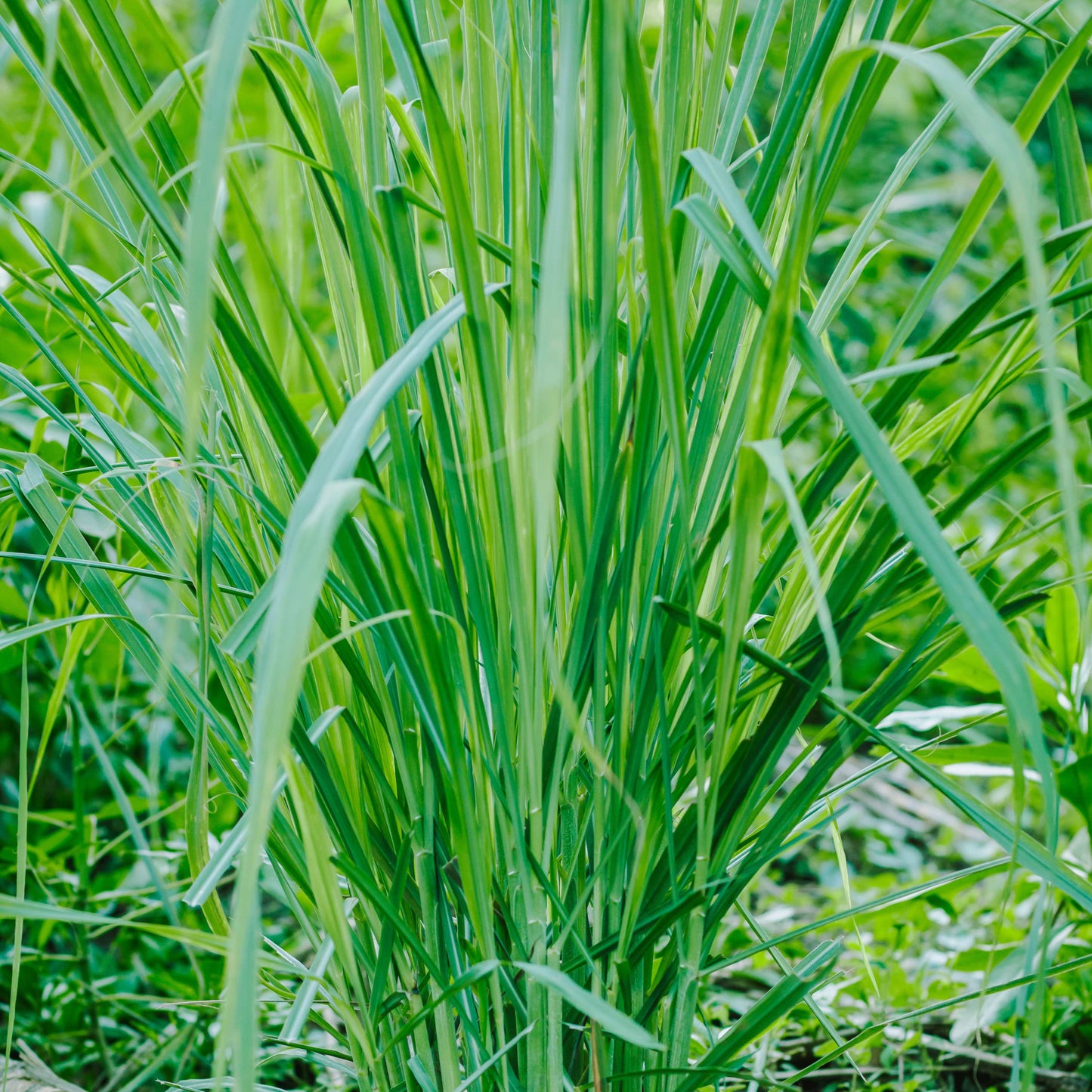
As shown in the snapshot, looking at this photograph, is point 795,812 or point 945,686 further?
point 945,686

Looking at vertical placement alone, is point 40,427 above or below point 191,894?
above

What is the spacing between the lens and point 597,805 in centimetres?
40

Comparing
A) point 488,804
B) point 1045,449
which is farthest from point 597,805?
point 1045,449

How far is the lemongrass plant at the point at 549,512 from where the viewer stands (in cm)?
32

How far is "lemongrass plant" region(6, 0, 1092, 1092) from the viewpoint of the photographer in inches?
12.7

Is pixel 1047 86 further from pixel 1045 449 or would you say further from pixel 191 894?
pixel 1045 449

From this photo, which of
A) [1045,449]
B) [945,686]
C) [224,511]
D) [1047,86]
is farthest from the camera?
[1045,449]

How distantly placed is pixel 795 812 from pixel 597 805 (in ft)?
0.27

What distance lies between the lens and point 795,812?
41 centimetres

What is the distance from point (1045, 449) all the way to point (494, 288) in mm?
2155

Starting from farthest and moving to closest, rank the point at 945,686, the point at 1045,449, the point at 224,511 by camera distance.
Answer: the point at 1045,449 → the point at 945,686 → the point at 224,511

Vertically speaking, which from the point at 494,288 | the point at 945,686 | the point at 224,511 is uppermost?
the point at 494,288

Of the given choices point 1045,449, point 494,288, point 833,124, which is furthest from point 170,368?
point 1045,449

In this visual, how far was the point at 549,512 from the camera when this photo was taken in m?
0.29
